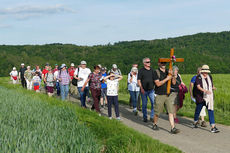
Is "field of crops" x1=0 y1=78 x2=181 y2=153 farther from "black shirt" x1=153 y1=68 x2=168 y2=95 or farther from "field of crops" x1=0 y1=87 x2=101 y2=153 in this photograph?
"black shirt" x1=153 y1=68 x2=168 y2=95

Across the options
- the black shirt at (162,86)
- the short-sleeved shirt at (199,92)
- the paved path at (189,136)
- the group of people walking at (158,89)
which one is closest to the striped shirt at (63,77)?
the group of people walking at (158,89)

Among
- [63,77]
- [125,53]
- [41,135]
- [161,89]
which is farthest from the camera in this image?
[125,53]

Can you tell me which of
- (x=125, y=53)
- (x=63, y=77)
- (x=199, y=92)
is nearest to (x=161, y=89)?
(x=199, y=92)

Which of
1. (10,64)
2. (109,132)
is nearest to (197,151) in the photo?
(109,132)

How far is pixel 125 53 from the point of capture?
131 m

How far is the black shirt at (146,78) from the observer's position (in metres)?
10.1

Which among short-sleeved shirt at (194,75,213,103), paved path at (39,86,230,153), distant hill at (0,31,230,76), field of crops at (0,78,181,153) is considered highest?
distant hill at (0,31,230,76)

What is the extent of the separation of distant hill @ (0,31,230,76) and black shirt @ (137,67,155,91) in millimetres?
80306

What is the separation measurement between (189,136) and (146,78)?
2497 mm

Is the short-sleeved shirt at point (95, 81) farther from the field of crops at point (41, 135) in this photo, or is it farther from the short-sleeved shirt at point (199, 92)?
the field of crops at point (41, 135)

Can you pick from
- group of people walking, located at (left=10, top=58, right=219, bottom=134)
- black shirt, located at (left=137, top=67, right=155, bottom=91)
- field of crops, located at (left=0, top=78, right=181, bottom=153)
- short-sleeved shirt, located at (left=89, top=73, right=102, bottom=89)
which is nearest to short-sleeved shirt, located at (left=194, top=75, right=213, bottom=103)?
group of people walking, located at (left=10, top=58, right=219, bottom=134)

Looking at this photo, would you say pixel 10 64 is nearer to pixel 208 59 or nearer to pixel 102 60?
pixel 102 60

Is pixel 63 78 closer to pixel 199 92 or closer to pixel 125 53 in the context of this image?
pixel 199 92

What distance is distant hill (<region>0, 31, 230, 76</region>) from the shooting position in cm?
10281
